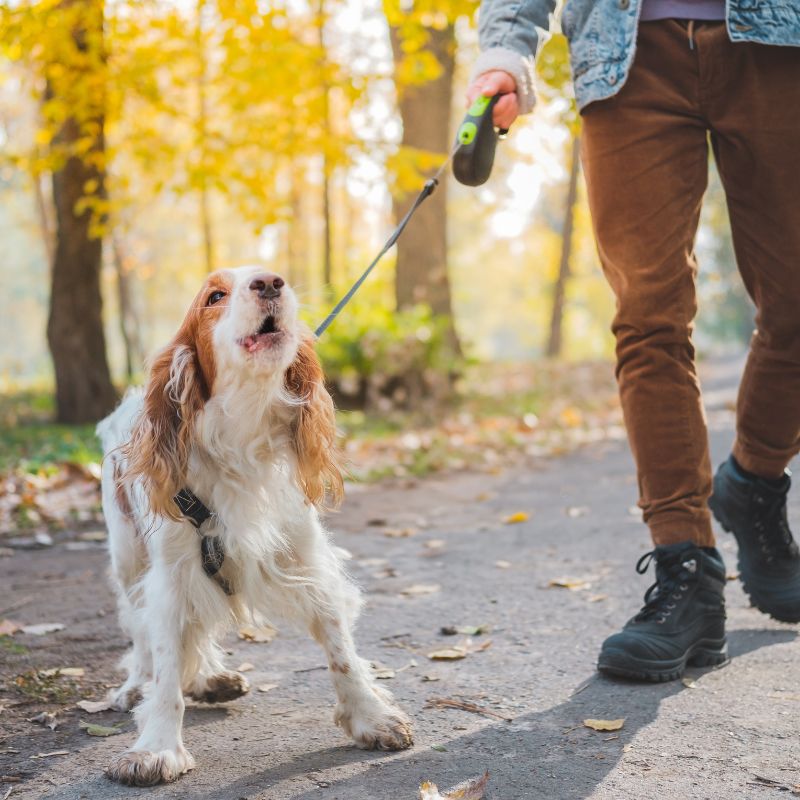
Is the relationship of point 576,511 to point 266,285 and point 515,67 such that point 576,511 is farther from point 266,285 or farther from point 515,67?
point 266,285

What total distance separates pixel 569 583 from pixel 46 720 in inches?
85.0

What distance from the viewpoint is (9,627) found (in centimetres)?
387

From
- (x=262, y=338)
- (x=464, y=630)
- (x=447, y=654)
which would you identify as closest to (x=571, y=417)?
(x=464, y=630)

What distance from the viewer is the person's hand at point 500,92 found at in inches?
122

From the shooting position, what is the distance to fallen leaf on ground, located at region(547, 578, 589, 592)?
4176 mm

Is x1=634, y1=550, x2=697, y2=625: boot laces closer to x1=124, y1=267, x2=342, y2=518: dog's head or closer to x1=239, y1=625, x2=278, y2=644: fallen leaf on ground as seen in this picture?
x1=124, y1=267, x2=342, y2=518: dog's head

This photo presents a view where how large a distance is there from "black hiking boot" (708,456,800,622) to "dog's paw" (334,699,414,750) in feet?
4.57

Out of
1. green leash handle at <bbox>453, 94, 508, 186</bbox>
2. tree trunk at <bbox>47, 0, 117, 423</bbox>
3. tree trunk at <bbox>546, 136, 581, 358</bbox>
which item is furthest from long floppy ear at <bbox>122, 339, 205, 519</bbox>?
tree trunk at <bbox>546, 136, 581, 358</bbox>

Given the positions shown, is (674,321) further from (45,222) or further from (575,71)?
(45,222)

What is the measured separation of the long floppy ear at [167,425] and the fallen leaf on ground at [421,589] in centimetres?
180

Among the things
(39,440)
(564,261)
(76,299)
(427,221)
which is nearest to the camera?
(39,440)

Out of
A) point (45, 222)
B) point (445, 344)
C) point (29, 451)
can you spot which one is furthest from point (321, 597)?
point (45, 222)

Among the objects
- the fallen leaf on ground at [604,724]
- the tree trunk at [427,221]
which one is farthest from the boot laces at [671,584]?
the tree trunk at [427,221]

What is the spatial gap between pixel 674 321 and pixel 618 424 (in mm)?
7994
